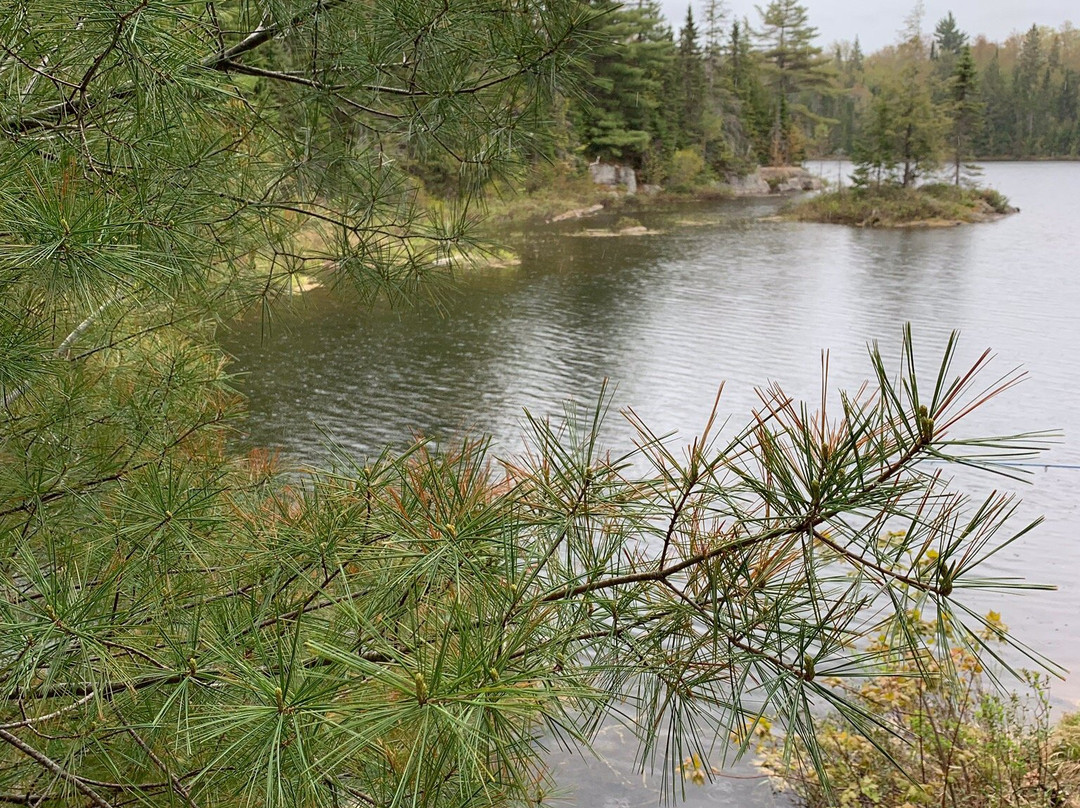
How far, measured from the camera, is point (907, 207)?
883 inches

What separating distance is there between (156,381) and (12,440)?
16.1 inches

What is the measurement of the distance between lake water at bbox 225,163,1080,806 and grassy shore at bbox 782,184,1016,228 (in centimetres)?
343

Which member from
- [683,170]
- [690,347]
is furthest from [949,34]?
[690,347]

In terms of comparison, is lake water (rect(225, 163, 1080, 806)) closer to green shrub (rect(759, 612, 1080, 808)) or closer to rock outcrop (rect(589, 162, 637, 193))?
green shrub (rect(759, 612, 1080, 808))

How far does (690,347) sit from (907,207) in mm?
14089

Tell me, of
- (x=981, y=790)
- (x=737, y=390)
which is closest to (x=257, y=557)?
(x=981, y=790)

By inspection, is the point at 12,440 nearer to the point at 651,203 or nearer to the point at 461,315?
the point at 461,315

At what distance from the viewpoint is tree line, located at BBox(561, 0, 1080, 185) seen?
918 inches

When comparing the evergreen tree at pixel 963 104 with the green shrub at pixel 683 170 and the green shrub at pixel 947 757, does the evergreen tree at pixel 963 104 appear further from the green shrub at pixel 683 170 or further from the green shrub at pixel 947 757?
the green shrub at pixel 947 757

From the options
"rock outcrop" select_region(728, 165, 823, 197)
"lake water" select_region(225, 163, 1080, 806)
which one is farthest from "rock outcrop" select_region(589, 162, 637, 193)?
"lake water" select_region(225, 163, 1080, 806)

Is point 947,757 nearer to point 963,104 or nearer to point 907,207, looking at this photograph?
point 907,207

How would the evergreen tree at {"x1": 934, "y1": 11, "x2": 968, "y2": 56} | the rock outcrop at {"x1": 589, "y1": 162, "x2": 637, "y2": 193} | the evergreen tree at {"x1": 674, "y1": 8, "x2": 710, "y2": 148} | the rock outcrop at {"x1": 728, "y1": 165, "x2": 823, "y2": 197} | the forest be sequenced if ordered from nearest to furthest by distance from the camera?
the forest < the rock outcrop at {"x1": 589, "y1": 162, "x2": 637, "y2": 193} < the evergreen tree at {"x1": 674, "y1": 8, "x2": 710, "y2": 148} < the rock outcrop at {"x1": 728, "y1": 165, "x2": 823, "y2": 197} < the evergreen tree at {"x1": 934, "y1": 11, "x2": 968, "y2": 56}

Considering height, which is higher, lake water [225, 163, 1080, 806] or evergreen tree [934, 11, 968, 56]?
evergreen tree [934, 11, 968, 56]

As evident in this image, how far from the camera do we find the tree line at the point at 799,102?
23312mm
